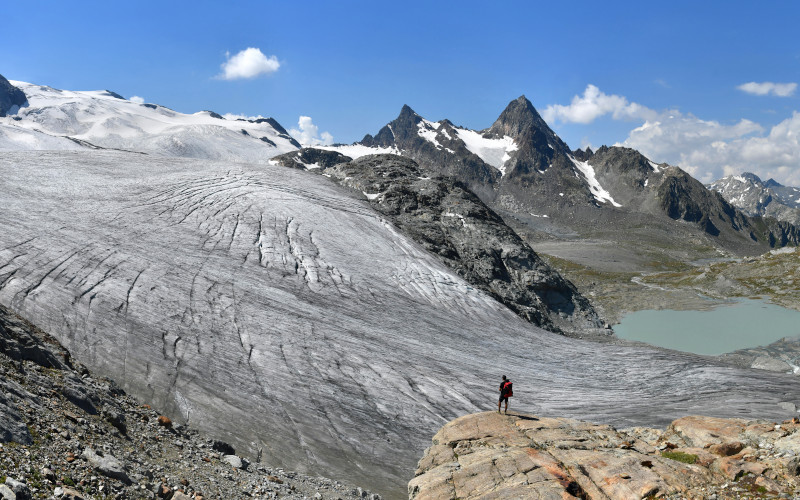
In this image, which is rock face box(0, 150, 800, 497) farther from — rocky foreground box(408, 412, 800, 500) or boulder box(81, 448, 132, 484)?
rocky foreground box(408, 412, 800, 500)

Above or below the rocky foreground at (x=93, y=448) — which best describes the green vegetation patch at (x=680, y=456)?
above

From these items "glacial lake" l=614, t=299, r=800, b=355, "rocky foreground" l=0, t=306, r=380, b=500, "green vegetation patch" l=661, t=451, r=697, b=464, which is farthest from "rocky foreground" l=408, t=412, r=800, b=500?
"glacial lake" l=614, t=299, r=800, b=355

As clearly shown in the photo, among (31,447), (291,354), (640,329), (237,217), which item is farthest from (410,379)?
(640,329)

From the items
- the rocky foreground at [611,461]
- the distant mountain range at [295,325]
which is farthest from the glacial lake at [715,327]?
the rocky foreground at [611,461]

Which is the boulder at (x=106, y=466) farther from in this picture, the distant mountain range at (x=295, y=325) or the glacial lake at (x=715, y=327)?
the glacial lake at (x=715, y=327)

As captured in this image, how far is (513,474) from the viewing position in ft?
57.6

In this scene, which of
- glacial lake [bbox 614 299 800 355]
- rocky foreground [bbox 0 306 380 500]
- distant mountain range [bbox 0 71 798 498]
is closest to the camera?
rocky foreground [bbox 0 306 380 500]

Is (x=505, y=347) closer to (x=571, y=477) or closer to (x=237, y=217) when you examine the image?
(x=571, y=477)

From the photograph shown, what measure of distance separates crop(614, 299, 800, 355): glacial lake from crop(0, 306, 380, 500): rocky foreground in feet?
214

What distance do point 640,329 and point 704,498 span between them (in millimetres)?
70319

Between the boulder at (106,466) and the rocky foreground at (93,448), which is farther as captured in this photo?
the boulder at (106,466)

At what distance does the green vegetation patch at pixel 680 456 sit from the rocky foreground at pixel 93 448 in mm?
12192

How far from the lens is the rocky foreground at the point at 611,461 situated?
15023 millimetres

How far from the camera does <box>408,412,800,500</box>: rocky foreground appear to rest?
15023mm
